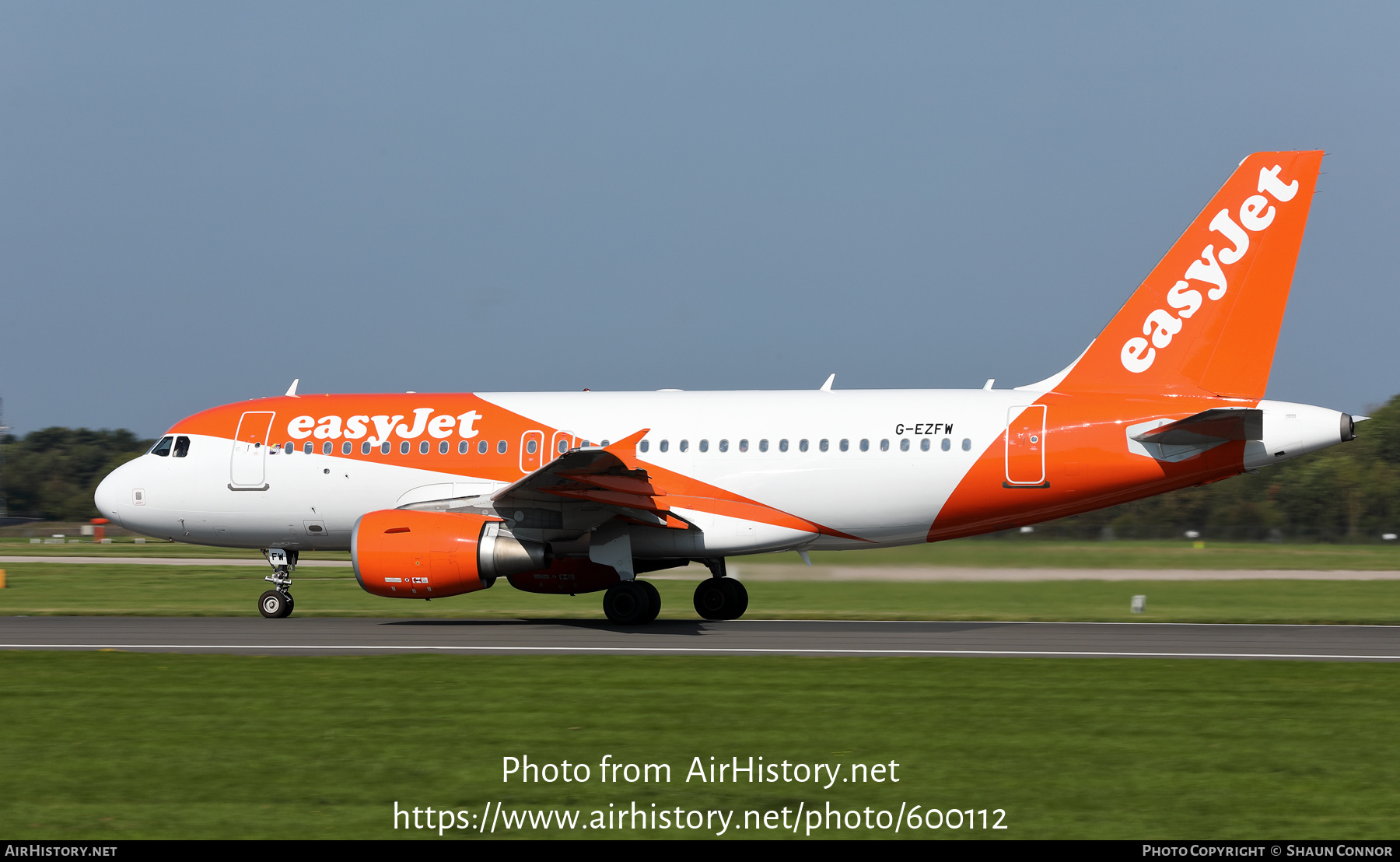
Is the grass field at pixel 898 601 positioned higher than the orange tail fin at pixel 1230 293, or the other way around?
the orange tail fin at pixel 1230 293

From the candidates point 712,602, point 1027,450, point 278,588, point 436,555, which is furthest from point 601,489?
point 278,588

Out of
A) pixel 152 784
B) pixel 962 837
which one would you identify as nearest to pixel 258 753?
pixel 152 784

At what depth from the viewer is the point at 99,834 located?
7945 millimetres

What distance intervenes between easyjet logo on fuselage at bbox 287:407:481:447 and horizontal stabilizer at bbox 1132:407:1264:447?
10.8 meters

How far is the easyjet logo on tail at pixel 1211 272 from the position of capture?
20156 millimetres

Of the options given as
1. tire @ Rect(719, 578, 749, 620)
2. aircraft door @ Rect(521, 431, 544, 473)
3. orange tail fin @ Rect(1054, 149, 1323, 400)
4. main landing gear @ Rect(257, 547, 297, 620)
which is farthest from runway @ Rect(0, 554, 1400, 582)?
main landing gear @ Rect(257, 547, 297, 620)

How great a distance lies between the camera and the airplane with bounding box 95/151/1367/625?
19.9 metres

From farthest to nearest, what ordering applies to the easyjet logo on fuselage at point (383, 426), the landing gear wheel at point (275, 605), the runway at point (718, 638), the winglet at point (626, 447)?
1. the easyjet logo on fuselage at point (383, 426)
2. the landing gear wheel at point (275, 605)
3. the winglet at point (626, 447)
4. the runway at point (718, 638)

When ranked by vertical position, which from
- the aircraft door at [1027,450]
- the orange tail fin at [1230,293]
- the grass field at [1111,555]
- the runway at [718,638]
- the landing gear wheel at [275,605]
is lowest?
the runway at [718,638]

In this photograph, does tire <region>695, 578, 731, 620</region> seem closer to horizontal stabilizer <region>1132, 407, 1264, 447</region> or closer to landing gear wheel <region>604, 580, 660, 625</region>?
landing gear wheel <region>604, 580, 660, 625</region>

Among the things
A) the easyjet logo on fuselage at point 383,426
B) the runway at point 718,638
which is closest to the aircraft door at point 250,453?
the easyjet logo on fuselage at point 383,426

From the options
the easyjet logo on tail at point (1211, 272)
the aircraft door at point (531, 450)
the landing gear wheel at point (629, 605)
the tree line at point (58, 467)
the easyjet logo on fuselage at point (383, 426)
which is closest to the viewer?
the easyjet logo on tail at point (1211, 272)

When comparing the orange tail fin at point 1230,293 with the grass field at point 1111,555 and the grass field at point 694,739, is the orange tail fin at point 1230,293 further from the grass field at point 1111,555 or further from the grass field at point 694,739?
the grass field at point 694,739

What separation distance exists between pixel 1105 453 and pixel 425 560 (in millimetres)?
10004
